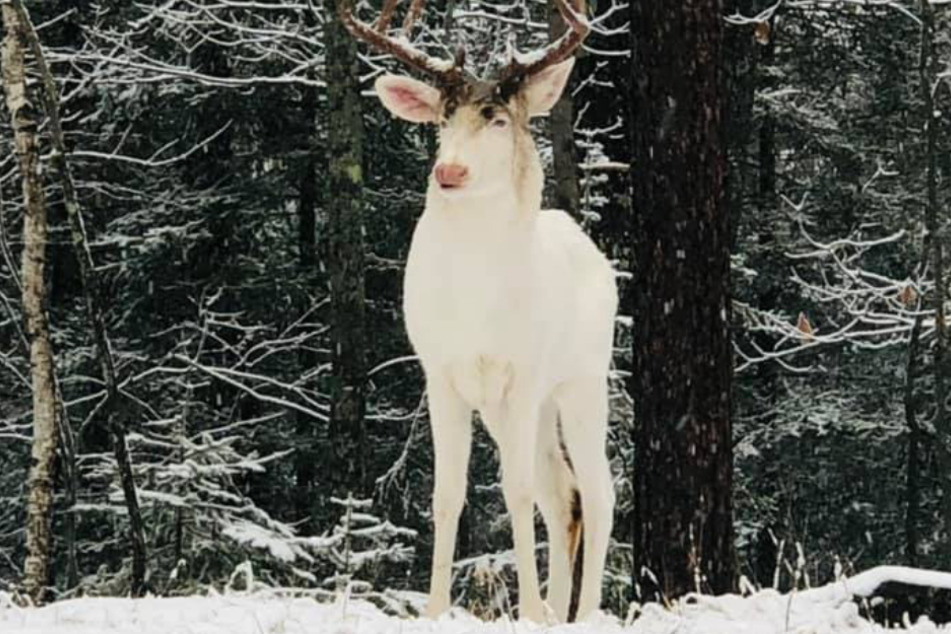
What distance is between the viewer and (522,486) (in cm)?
562

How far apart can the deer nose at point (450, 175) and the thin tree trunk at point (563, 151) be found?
5835mm

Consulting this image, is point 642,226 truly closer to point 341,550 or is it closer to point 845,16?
point 341,550

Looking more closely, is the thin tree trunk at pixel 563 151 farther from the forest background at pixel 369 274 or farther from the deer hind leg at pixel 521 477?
the deer hind leg at pixel 521 477

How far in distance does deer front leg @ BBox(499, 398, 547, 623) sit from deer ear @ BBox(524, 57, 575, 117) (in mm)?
1084

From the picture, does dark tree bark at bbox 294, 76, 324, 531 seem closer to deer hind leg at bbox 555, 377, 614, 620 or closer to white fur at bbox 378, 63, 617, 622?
deer hind leg at bbox 555, 377, 614, 620

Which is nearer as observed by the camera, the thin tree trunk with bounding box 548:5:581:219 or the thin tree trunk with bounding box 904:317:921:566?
the thin tree trunk with bounding box 548:5:581:219

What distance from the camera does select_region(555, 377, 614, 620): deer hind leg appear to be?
249 inches

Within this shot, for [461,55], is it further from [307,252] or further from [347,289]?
[307,252]

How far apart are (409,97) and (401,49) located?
8.1 inches

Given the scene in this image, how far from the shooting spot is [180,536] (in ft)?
41.4

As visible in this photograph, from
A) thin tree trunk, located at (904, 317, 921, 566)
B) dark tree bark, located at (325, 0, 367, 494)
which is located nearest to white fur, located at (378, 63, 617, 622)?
dark tree bark, located at (325, 0, 367, 494)

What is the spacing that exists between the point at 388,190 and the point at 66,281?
15.3 feet

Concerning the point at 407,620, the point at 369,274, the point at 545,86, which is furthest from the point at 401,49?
the point at 369,274

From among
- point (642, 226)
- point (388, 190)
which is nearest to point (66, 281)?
point (388, 190)
